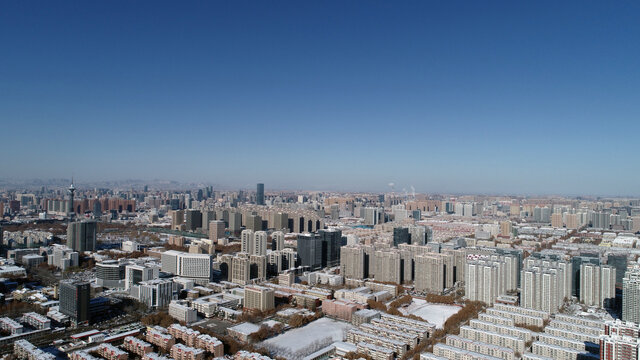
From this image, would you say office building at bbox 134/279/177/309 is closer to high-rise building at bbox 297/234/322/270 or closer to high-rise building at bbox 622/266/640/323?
high-rise building at bbox 297/234/322/270

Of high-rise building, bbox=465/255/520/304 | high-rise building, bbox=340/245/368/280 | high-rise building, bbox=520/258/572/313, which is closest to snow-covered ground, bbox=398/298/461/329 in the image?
high-rise building, bbox=465/255/520/304

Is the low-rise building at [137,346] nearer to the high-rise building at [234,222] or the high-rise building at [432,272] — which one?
the high-rise building at [432,272]

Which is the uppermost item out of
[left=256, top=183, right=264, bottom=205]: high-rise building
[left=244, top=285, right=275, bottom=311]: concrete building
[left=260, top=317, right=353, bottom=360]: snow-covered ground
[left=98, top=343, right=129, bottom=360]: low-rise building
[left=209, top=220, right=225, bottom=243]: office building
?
[left=256, top=183, right=264, bottom=205]: high-rise building

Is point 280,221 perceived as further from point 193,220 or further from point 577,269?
point 577,269

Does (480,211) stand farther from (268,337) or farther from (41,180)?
(41,180)

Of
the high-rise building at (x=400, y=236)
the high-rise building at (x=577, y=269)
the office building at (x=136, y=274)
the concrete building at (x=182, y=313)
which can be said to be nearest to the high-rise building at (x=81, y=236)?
the office building at (x=136, y=274)

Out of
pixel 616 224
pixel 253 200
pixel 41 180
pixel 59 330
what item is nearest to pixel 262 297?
pixel 59 330
